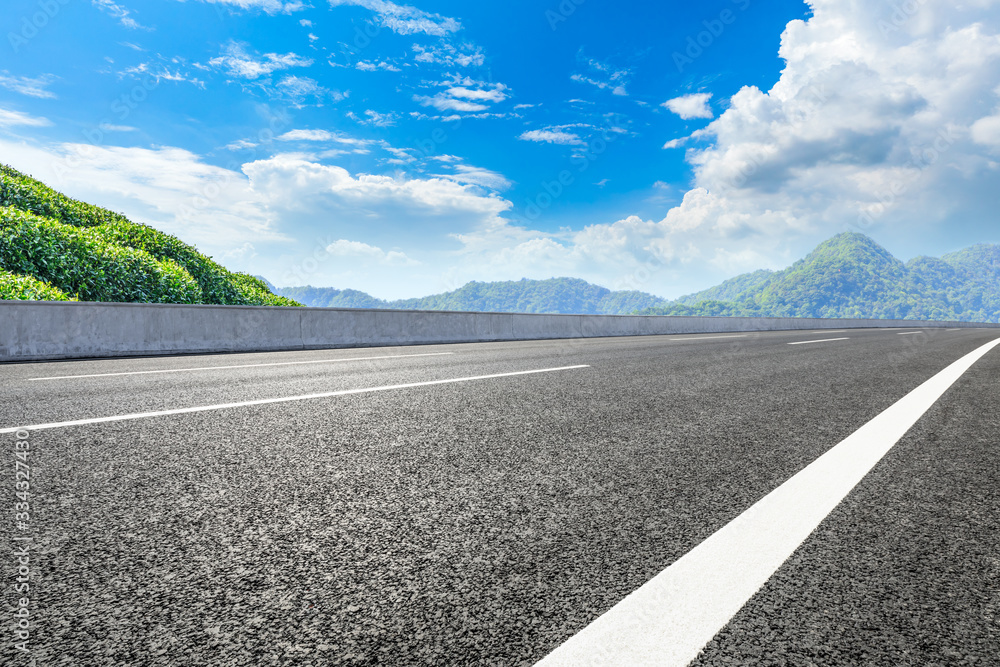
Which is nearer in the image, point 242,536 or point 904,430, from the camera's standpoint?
point 242,536

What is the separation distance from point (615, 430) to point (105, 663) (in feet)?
10.3

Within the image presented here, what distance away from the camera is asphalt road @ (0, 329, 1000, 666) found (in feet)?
4.94

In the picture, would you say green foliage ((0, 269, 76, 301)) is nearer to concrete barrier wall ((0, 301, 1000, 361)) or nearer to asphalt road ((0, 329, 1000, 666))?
concrete barrier wall ((0, 301, 1000, 361))

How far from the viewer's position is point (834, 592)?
5.77 feet

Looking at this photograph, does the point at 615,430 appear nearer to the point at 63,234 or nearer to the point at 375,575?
the point at 375,575

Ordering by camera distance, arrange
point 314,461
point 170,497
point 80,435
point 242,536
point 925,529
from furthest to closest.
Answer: point 80,435 → point 314,461 → point 170,497 → point 925,529 → point 242,536

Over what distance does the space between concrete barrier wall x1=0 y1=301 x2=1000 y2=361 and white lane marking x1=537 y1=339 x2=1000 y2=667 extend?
10742 millimetres

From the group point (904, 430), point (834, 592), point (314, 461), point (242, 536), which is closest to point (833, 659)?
point (834, 592)

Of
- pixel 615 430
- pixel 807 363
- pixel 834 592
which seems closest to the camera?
pixel 834 592

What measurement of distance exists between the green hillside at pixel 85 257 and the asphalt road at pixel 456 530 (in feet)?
44.9

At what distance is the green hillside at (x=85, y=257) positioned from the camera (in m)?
16.3

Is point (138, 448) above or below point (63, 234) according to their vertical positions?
below

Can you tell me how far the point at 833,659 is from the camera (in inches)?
56.5

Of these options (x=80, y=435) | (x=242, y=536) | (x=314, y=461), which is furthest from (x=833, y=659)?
(x=80, y=435)
